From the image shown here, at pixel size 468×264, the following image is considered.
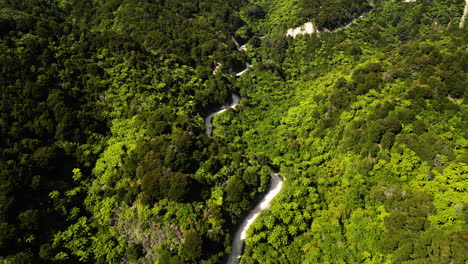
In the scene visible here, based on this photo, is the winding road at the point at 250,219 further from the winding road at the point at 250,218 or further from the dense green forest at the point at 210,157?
the dense green forest at the point at 210,157

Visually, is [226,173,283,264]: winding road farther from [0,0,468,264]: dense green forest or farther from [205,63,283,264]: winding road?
[0,0,468,264]: dense green forest

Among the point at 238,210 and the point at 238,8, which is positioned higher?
the point at 238,8

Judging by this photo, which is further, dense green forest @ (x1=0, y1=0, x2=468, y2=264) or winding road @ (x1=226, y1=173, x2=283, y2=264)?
winding road @ (x1=226, y1=173, x2=283, y2=264)

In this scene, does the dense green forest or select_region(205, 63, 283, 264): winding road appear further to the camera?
select_region(205, 63, 283, 264): winding road

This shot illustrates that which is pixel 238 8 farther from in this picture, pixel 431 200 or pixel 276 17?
pixel 431 200

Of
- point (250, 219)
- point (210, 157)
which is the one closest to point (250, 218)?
point (250, 219)

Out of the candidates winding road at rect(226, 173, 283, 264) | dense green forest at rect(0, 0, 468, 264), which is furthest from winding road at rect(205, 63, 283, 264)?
dense green forest at rect(0, 0, 468, 264)

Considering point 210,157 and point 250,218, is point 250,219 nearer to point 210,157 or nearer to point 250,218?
point 250,218

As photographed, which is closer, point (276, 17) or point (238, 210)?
point (238, 210)

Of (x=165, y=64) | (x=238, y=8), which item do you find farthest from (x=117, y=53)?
(x=238, y=8)
